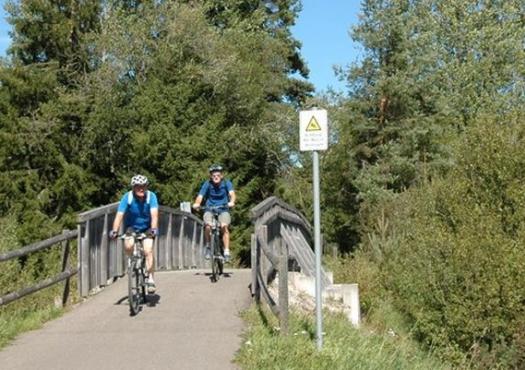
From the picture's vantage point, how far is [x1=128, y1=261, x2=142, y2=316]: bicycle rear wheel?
11.0 meters

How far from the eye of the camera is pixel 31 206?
36.2 meters

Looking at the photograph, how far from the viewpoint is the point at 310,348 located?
874cm

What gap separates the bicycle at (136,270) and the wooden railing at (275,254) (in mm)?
1626

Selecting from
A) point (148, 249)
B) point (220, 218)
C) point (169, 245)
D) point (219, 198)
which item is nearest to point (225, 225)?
point (220, 218)

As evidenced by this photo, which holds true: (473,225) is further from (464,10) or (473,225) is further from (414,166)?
(464,10)

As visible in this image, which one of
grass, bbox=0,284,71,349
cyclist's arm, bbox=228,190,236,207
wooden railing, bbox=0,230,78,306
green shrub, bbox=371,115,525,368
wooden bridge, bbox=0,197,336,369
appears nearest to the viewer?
wooden bridge, bbox=0,197,336,369

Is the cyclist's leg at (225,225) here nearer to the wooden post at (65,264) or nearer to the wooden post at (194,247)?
the wooden post at (65,264)

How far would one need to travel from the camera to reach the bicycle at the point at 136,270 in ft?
36.2

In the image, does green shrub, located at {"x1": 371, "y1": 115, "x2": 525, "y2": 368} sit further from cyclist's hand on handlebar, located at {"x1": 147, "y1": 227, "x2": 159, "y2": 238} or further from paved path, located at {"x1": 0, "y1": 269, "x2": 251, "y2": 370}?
cyclist's hand on handlebar, located at {"x1": 147, "y1": 227, "x2": 159, "y2": 238}

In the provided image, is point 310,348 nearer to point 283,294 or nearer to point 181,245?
point 283,294

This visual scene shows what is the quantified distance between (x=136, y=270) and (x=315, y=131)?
11.7 ft

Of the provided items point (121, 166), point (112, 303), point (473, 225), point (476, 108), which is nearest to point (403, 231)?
point (473, 225)

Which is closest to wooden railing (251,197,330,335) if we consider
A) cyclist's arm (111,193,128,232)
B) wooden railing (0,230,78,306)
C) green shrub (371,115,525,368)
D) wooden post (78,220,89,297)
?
cyclist's arm (111,193,128,232)

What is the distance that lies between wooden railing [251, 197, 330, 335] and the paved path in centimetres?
51
